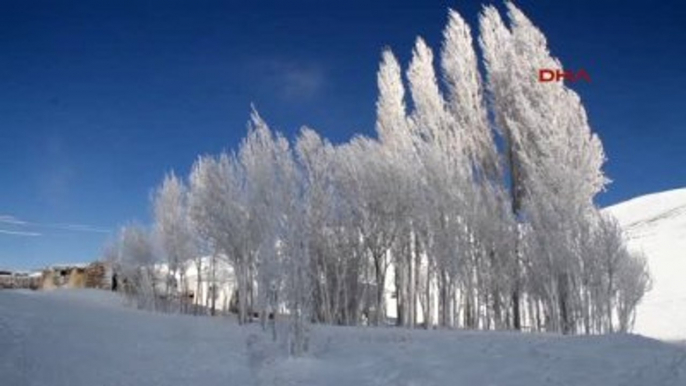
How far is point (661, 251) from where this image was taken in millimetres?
52562

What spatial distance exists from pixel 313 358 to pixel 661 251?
46.4m

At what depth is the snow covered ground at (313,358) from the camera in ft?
38.1

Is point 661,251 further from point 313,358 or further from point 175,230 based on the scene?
point 313,358

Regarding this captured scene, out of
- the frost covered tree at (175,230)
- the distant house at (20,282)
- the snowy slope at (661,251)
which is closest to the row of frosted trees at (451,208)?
the frost covered tree at (175,230)

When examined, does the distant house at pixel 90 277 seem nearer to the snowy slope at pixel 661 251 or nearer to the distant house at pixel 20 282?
the distant house at pixel 20 282

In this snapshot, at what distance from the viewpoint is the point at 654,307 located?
37.3 meters

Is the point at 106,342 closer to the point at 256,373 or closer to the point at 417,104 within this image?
the point at 256,373

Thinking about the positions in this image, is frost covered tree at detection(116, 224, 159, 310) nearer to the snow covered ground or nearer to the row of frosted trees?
the row of frosted trees

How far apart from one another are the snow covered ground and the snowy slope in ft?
52.2

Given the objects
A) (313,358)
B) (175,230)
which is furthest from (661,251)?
(313,358)

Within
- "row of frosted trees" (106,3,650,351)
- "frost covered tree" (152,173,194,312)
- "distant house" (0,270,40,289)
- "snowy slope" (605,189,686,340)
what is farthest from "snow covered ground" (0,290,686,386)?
"distant house" (0,270,40,289)

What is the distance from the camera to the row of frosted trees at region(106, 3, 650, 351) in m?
22.1

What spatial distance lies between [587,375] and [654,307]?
29695 millimetres

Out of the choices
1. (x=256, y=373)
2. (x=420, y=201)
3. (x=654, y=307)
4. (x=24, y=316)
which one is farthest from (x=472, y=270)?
(x=654, y=307)
